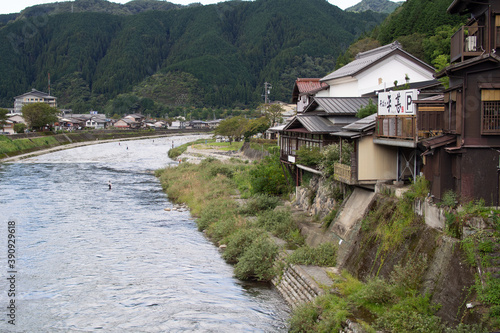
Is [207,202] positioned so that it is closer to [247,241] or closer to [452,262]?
[247,241]

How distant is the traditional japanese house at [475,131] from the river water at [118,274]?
5872 millimetres

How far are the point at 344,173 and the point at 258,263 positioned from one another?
4.27 meters

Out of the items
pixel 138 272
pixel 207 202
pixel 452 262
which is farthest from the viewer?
pixel 207 202

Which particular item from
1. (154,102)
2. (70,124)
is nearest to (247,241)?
(70,124)

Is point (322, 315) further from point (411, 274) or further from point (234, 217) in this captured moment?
point (234, 217)

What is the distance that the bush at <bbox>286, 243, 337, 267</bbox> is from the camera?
15.1 metres

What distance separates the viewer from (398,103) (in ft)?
47.1

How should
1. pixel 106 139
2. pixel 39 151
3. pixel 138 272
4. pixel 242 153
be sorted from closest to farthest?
pixel 138 272, pixel 242 153, pixel 39 151, pixel 106 139

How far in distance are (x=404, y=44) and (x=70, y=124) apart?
86.2 m

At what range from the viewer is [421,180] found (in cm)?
1262

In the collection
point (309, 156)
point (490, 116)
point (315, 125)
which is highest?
point (490, 116)

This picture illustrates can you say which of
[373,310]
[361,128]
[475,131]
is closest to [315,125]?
[361,128]

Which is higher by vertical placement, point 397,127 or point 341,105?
point 341,105

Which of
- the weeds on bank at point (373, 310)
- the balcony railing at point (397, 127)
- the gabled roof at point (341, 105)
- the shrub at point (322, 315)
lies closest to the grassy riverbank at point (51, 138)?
the gabled roof at point (341, 105)
